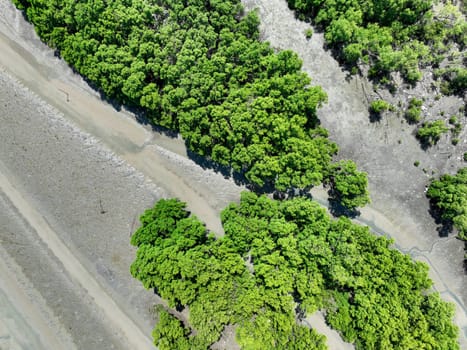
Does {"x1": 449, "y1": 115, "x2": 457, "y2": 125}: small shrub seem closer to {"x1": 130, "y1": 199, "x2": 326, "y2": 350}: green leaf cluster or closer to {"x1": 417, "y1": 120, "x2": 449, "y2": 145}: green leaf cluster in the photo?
{"x1": 417, "y1": 120, "x2": 449, "y2": 145}: green leaf cluster

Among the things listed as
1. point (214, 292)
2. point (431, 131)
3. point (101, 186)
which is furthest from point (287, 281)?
point (101, 186)

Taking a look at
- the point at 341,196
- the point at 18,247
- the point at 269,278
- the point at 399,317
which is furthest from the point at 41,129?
the point at 399,317

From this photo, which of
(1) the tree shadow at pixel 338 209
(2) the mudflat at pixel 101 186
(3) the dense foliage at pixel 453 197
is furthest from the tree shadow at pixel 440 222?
(1) the tree shadow at pixel 338 209

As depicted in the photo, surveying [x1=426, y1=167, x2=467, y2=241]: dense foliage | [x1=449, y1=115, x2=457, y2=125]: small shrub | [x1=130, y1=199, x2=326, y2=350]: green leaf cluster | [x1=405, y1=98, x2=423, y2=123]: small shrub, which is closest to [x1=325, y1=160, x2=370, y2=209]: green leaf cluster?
[x1=426, y1=167, x2=467, y2=241]: dense foliage

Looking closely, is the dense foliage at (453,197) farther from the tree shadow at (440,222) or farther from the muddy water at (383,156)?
the muddy water at (383,156)

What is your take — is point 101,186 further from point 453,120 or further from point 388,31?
point 453,120

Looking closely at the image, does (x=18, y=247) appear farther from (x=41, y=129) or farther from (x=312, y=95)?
(x=312, y=95)
